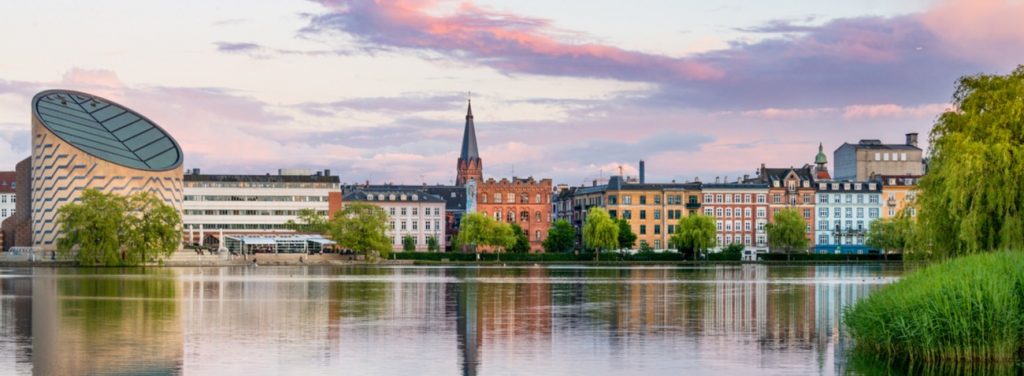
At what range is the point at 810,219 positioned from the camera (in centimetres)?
17350

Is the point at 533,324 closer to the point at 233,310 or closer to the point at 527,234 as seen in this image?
the point at 233,310

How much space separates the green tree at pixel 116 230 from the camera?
116m

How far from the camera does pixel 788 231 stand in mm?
155500

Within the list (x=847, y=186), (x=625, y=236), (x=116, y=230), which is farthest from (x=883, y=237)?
(x=116, y=230)

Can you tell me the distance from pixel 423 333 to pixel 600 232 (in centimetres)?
11679

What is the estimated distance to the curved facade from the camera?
143625 millimetres

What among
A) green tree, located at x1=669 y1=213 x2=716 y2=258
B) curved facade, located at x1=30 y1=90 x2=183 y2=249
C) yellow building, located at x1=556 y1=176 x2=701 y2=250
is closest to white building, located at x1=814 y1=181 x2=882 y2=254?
yellow building, located at x1=556 y1=176 x2=701 y2=250

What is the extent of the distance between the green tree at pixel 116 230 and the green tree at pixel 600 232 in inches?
1969

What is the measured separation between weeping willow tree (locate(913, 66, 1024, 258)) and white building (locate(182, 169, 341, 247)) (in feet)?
443

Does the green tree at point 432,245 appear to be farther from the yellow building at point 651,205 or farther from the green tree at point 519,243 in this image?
the yellow building at point 651,205

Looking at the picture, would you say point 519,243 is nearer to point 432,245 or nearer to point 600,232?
point 432,245

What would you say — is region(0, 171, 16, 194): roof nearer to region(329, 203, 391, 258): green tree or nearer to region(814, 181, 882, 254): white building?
region(329, 203, 391, 258): green tree

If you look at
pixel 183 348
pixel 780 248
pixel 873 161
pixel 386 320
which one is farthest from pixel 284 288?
pixel 873 161

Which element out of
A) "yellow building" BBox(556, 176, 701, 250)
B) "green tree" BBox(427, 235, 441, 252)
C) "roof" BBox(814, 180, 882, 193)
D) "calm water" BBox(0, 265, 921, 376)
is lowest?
"calm water" BBox(0, 265, 921, 376)
